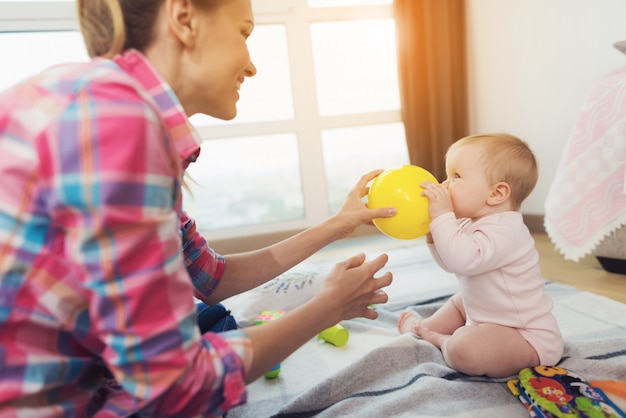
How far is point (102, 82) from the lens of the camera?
570 millimetres

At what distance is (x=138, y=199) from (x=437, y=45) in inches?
119

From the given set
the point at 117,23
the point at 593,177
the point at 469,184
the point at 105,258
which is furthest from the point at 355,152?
the point at 105,258

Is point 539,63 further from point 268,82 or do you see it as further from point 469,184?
point 469,184

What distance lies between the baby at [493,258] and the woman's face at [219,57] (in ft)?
1.66

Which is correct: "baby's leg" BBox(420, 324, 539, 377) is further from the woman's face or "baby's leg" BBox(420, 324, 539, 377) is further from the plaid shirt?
the woman's face

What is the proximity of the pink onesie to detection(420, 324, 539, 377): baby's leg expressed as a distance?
0.08 ft

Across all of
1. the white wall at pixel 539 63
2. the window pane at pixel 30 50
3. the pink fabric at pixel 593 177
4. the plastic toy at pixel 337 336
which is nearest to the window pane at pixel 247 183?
the window pane at pixel 30 50

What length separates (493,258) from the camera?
106 centimetres

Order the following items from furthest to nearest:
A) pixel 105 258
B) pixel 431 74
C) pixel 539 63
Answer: pixel 431 74 → pixel 539 63 → pixel 105 258

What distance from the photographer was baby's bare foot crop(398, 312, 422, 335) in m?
1.33

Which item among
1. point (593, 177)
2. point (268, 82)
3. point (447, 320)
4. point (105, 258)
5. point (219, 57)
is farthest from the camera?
point (268, 82)

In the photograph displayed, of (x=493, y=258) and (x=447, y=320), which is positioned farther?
(x=447, y=320)

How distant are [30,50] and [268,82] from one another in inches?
57.6

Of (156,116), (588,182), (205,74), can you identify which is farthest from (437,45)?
(156,116)
